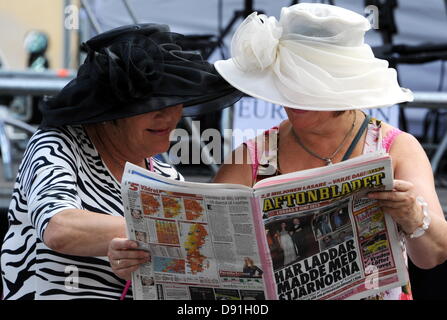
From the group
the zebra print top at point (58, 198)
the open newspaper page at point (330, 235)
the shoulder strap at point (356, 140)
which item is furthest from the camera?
the shoulder strap at point (356, 140)

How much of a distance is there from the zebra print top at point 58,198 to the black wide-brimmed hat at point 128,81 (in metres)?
0.08

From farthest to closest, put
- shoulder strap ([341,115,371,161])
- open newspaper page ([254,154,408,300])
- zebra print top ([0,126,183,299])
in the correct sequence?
shoulder strap ([341,115,371,161]) → zebra print top ([0,126,183,299]) → open newspaper page ([254,154,408,300])

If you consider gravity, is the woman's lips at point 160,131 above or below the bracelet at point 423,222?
above

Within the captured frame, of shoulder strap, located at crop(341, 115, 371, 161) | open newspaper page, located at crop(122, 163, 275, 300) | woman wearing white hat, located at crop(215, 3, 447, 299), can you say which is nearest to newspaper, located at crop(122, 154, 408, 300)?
open newspaper page, located at crop(122, 163, 275, 300)

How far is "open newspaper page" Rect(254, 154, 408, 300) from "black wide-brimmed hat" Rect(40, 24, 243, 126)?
44cm

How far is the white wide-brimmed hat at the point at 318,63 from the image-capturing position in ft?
6.46

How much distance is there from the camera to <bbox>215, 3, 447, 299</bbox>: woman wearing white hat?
1.96 m

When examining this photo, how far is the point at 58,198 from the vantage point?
6.10 feet

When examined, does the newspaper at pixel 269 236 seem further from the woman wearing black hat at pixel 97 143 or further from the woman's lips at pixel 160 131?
the woman's lips at pixel 160 131

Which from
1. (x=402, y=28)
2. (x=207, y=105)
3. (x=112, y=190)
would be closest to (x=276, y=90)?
(x=207, y=105)

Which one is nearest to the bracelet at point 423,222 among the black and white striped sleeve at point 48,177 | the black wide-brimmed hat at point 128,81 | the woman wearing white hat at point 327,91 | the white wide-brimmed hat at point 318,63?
the woman wearing white hat at point 327,91

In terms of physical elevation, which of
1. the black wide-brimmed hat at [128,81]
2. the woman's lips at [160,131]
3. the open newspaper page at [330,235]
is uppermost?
the black wide-brimmed hat at [128,81]

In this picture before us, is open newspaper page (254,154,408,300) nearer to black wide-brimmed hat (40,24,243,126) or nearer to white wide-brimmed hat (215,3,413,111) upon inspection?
white wide-brimmed hat (215,3,413,111)
